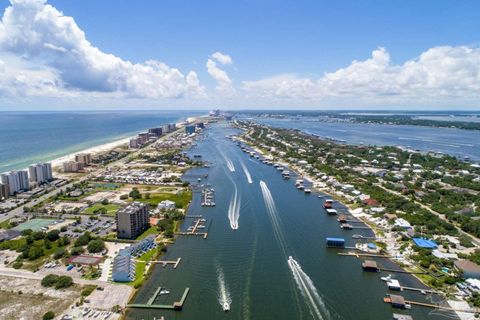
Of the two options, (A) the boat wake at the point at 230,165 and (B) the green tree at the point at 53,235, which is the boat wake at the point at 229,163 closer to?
(A) the boat wake at the point at 230,165

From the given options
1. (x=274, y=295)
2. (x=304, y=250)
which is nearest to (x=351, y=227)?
(x=304, y=250)

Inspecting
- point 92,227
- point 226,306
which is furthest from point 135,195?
point 226,306

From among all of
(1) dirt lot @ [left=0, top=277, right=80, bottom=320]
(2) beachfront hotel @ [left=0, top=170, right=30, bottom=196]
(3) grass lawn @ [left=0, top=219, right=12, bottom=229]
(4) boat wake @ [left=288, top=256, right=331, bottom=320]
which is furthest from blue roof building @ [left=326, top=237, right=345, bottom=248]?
(2) beachfront hotel @ [left=0, top=170, right=30, bottom=196]

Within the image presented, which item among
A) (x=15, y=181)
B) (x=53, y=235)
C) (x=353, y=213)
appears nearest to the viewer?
(x=53, y=235)

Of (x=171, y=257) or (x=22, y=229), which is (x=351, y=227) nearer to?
(x=171, y=257)

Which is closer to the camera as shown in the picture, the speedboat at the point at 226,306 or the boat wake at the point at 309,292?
the boat wake at the point at 309,292

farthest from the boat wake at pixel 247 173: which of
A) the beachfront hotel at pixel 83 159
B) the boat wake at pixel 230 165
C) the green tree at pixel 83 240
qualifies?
the beachfront hotel at pixel 83 159

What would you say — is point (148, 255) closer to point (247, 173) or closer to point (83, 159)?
point (247, 173)
